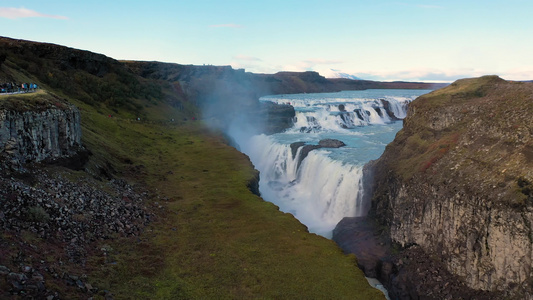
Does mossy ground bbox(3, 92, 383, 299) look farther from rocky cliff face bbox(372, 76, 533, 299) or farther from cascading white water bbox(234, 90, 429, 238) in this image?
cascading white water bbox(234, 90, 429, 238)

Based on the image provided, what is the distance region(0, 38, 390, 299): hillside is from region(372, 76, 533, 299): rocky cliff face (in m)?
6.24

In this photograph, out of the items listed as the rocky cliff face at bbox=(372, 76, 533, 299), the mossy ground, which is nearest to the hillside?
the mossy ground

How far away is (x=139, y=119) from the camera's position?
71688 mm

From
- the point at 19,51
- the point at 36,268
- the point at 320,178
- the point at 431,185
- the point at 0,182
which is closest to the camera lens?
the point at 36,268

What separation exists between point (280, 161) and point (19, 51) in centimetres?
5233

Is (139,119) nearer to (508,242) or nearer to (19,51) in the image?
(19,51)

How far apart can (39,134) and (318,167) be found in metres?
31.8

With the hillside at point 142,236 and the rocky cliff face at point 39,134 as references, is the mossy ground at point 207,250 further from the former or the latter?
the rocky cliff face at point 39,134

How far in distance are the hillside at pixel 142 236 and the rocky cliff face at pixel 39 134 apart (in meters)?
0.16

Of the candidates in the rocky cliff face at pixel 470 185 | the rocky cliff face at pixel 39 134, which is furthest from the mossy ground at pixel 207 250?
the rocky cliff face at pixel 470 185

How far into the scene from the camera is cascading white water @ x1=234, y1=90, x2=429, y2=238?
129 ft

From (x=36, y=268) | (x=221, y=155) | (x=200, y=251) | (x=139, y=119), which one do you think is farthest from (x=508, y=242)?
(x=139, y=119)

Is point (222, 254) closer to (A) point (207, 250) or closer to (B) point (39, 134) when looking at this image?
Result: (A) point (207, 250)

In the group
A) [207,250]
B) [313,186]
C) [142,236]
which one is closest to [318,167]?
[313,186]
